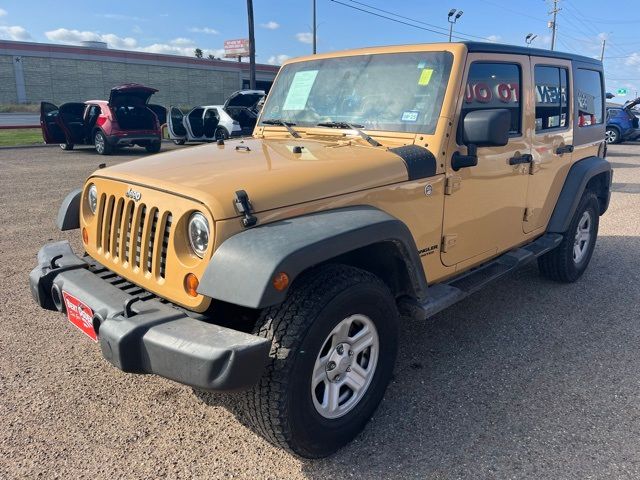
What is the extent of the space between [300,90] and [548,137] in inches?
80.4

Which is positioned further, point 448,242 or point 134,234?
point 448,242

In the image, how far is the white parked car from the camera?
15969 millimetres

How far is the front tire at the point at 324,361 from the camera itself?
2246 mm

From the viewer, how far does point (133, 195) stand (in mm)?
2666

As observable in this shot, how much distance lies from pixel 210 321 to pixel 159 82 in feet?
168

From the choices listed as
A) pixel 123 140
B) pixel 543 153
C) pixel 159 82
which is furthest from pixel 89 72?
pixel 543 153

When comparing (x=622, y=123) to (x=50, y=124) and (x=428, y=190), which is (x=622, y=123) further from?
(x=428, y=190)

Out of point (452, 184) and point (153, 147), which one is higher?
point (452, 184)

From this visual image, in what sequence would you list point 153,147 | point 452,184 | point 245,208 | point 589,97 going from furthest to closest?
point 153,147, point 589,97, point 452,184, point 245,208

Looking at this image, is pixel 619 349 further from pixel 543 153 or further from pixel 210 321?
pixel 210 321

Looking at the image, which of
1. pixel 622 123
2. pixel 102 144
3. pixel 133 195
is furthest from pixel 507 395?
pixel 622 123

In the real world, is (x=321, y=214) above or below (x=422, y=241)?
above

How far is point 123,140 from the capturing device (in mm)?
14812

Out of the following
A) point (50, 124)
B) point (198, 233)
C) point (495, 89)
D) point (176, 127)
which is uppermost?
point (495, 89)
